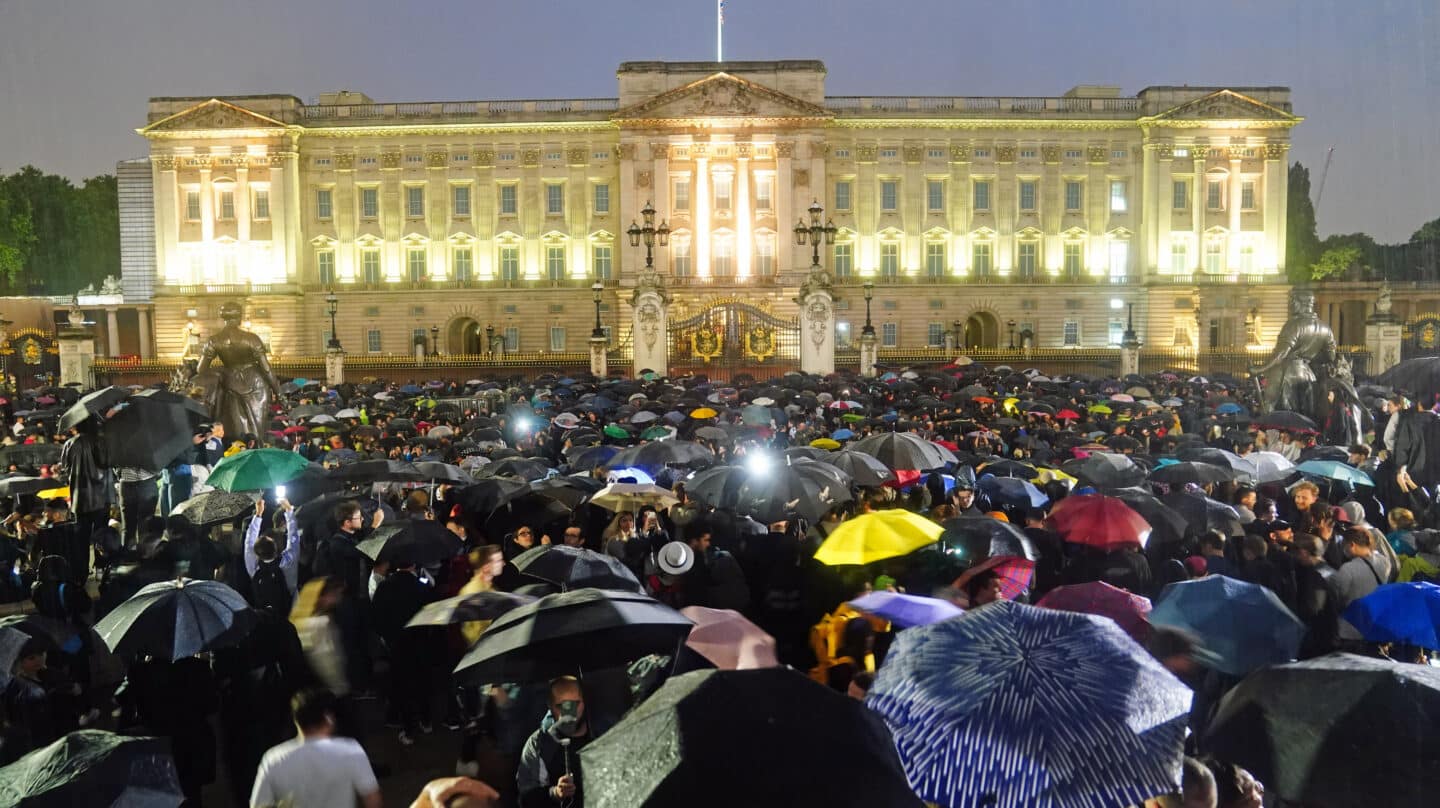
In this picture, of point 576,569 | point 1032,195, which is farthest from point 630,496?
point 1032,195

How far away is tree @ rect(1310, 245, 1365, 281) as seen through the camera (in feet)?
255

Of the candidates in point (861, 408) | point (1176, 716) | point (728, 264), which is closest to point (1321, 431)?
point (861, 408)

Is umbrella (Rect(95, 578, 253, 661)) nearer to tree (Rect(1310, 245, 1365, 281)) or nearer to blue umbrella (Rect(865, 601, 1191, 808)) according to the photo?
blue umbrella (Rect(865, 601, 1191, 808))

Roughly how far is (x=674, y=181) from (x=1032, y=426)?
3886cm

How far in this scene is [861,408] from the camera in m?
21.0

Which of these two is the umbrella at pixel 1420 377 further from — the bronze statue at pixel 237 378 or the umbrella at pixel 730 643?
the bronze statue at pixel 237 378

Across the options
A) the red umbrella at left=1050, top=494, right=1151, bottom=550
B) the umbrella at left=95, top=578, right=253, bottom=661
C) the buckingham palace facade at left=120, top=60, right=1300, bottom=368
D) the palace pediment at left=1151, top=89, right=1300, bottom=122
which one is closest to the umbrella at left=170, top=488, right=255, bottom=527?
the umbrella at left=95, top=578, right=253, bottom=661

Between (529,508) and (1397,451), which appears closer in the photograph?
(529,508)

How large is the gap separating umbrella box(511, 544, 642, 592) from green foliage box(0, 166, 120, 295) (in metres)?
73.7

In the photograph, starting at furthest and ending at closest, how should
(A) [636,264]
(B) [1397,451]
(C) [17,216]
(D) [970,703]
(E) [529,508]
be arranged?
(C) [17,216], (A) [636,264], (B) [1397,451], (E) [529,508], (D) [970,703]

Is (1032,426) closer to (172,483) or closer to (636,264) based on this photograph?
(172,483)

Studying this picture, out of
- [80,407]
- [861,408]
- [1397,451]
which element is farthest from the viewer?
[861,408]

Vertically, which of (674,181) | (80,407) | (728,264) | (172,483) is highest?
(674,181)

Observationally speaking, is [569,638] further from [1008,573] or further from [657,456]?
[657,456]
